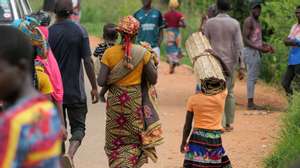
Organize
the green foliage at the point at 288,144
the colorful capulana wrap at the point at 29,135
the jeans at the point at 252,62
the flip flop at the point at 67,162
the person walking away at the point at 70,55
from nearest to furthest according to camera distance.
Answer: the colorful capulana wrap at the point at 29,135, the flip flop at the point at 67,162, the green foliage at the point at 288,144, the person walking away at the point at 70,55, the jeans at the point at 252,62

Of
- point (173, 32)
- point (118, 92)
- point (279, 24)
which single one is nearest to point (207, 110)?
point (118, 92)

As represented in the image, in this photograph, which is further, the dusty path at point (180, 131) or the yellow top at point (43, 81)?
the dusty path at point (180, 131)

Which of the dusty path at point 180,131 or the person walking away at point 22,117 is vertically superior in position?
the person walking away at point 22,117

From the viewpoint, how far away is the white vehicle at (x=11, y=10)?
10.6m

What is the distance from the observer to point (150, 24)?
13.0 m

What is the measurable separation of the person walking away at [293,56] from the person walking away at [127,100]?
4.89m

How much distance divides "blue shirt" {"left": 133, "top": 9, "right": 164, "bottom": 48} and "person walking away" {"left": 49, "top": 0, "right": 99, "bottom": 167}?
16.8ft

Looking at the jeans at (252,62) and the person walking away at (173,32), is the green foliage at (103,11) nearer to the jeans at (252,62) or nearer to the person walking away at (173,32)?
the person walking away at (173,32)

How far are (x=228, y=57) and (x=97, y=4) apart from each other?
79.0 ft

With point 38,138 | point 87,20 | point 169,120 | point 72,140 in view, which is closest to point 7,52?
point 38,138

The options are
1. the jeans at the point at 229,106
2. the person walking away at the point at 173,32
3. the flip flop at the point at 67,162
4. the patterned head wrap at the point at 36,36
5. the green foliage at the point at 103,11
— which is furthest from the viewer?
the green foliage at the point at 103,11

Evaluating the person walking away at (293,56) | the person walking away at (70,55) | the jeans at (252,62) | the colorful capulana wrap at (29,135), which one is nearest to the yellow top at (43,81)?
the person walking away at (70,55)

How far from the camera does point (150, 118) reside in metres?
7.45

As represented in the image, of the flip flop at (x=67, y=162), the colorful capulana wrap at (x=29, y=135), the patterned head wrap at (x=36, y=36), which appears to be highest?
the colorful capulana wrap at (x=29, y=135)
